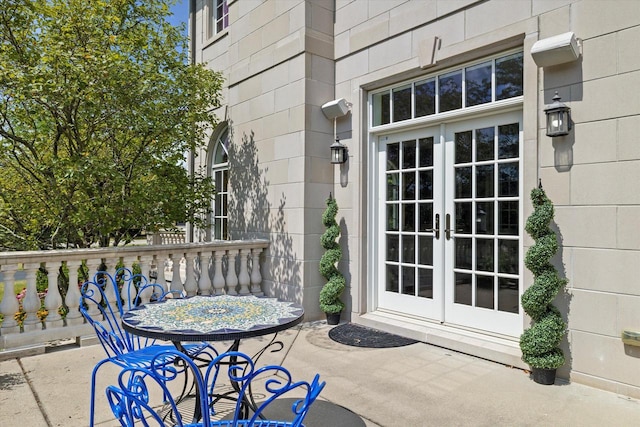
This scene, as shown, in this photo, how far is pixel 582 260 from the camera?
10.7 ft

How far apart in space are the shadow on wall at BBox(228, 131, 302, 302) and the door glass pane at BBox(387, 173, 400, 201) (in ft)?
4.30

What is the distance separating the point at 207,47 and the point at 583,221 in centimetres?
715

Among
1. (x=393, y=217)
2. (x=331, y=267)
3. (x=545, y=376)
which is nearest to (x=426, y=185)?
(x=393, y=217)

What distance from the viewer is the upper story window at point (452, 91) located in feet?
12.6

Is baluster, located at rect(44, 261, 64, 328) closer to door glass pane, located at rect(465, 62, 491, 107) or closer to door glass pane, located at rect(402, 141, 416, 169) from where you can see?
door glass pane, located at rect(402, 141, 416, 169)

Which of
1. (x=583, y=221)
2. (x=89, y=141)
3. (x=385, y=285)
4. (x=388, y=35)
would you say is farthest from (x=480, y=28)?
(x=89, y=141)

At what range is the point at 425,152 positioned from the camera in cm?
454

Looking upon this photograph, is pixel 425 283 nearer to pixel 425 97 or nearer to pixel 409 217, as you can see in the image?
pixel 409 217

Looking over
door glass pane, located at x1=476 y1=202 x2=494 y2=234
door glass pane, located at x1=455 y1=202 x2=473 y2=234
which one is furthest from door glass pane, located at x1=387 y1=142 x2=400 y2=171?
door glass pane, located at x1=476 y1=202 x2=494 y2=234

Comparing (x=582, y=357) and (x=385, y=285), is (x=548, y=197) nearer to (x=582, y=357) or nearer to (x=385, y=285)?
(x=582, y=357)

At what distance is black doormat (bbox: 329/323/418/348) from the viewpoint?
13.8 ft

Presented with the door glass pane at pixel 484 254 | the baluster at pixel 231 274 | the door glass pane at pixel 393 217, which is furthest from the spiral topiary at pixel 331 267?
the door glass pane at pixel 484 254

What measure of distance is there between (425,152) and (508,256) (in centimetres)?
136

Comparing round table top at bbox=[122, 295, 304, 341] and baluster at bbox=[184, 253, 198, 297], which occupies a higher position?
round table top at bbox=[122, 295, 304, 341]
